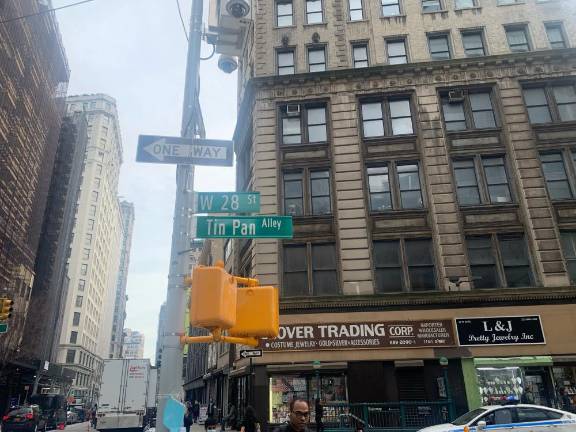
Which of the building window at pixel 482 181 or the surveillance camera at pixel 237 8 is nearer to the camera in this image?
the surveillance camera at pixel 237 8

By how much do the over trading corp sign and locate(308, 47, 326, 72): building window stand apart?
1422cm

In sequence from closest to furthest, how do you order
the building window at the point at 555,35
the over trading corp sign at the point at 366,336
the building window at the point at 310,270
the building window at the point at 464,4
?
the over trading corp sign at the point at 366,336
the building window at the point at 310,270
the building window at the point at 555,35
the building window at the point at 464,4

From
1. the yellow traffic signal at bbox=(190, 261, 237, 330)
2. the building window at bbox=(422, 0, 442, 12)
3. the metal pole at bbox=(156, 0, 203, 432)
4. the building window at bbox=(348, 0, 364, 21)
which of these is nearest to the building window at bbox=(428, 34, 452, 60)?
the building window at bbox=(422, 0, 442, 12)

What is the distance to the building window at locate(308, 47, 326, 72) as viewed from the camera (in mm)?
25281

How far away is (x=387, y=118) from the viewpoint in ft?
77.2

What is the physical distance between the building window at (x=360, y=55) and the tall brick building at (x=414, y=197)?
7cm

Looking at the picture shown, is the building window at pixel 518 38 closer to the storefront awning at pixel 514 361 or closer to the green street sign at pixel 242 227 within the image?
the storefront awning at pixel 514 361

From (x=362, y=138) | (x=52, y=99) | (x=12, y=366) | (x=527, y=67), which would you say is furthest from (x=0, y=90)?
(x=527, y=67)

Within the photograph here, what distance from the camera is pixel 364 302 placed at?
19844 mm

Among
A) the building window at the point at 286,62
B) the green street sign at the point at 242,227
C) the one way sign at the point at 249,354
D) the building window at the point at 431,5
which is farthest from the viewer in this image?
the building window at the point at 431,5

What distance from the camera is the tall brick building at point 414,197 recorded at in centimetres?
1905

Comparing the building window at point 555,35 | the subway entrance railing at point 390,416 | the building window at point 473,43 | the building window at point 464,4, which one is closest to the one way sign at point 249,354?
the subway entrance railing at point 390,416

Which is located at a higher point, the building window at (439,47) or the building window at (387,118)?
the building window at (439,47)

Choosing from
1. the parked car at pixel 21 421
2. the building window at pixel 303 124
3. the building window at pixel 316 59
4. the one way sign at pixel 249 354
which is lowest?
the parked car at pixel 21 421
